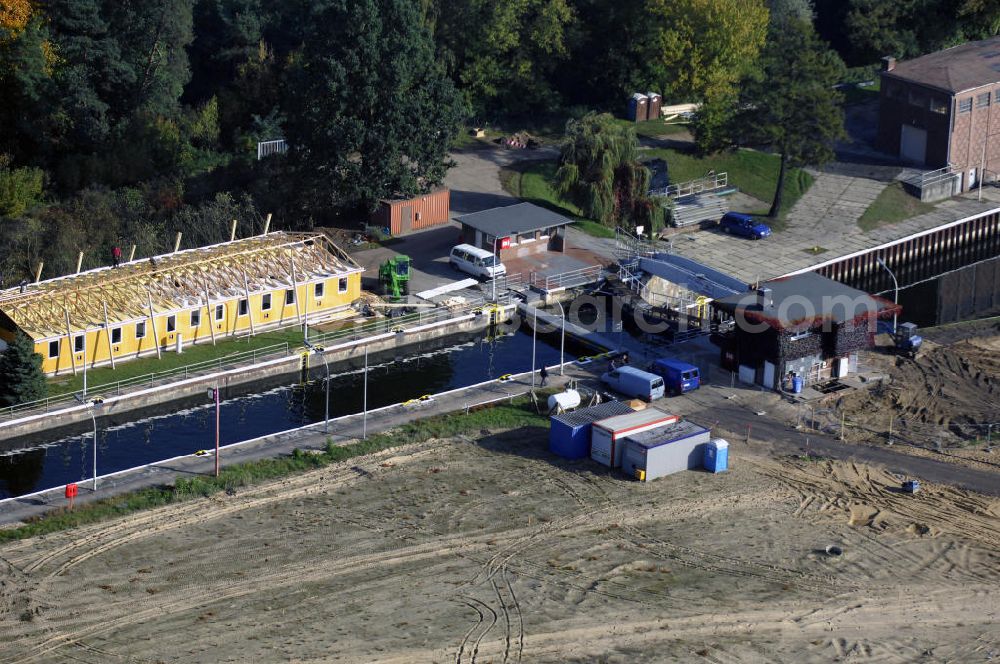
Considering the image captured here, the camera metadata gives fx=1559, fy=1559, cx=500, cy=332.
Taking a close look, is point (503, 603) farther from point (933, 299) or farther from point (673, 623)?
point (933, 299)

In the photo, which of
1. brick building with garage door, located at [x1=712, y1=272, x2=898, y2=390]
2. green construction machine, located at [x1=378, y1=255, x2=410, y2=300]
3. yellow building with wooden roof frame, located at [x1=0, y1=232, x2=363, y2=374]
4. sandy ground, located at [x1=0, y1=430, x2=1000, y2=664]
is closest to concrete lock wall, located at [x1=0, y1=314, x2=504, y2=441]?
yellow building with wooden roof frame, located at [x1=0, y1=232, x2=363, y2=374]

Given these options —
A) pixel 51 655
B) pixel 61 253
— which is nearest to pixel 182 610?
pixel 51 655

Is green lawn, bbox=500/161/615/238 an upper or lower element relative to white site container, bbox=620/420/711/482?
upper

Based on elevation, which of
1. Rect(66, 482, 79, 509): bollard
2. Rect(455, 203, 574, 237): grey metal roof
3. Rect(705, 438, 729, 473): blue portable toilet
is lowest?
Rect(66, 482, 79, 509): bollard

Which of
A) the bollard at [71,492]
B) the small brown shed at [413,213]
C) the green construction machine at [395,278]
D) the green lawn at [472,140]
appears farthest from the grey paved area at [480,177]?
the bollard at [71,492]

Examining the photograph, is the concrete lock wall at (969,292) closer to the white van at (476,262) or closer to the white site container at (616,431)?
the white van at (476,262)

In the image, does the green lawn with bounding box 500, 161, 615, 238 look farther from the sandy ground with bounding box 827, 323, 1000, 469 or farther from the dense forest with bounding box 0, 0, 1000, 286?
the sandy ground with bounding box 827, 323, 1000, 469

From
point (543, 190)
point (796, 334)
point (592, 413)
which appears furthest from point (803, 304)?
point (543, 190)
